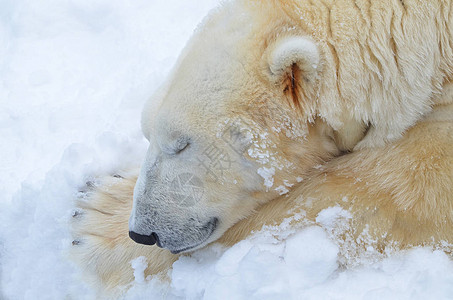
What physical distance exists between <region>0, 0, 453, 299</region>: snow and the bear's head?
0.14 m

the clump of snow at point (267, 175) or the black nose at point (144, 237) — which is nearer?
the clump of snow at point (267, 175)

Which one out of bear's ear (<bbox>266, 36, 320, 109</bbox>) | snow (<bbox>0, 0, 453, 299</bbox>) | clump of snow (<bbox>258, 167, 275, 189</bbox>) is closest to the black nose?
snow (<bbox>0, 0, 453, 299</bbox>)

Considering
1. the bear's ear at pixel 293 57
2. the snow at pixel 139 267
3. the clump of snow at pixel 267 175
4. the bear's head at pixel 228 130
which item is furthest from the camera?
the snow at pixel 139 267

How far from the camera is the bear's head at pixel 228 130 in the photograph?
76.4 inches

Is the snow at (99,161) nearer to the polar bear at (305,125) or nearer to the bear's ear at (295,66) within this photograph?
the polar bear at (305,125)

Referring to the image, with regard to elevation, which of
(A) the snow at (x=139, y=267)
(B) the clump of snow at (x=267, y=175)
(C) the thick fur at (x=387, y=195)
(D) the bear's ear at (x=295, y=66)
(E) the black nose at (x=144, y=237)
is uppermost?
(D) the bear's ear at (x=295, y=66)

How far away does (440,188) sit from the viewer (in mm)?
2006

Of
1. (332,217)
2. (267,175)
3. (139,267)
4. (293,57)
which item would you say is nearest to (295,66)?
(293,57)

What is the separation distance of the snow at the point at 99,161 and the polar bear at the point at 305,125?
11cm

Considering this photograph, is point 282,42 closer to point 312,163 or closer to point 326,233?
point 312,163

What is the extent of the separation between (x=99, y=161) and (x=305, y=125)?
1473 mm

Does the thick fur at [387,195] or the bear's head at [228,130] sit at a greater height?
the bear's head at [228,130]

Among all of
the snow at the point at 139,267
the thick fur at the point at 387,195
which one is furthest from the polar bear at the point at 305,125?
the snow at the point at 139,267

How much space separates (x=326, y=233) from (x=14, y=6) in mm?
3294
